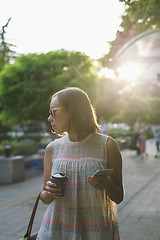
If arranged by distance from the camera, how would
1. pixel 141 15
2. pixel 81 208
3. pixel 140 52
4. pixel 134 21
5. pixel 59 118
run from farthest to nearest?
pixel 134 21, pixel 141 15, pixel 140 52, pixel 59 118, pixel 81 208

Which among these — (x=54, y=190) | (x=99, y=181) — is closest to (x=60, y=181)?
(x=54, y=190)

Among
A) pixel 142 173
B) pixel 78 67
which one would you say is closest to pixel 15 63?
pixel 78 67

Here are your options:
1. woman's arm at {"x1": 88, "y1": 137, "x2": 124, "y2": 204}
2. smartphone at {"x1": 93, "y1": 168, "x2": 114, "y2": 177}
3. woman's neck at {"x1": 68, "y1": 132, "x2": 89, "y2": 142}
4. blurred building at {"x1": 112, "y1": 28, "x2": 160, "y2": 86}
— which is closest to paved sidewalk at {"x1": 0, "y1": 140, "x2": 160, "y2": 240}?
Answer: blurred building at {"x1": 112, "y1": 28, "x2": 160, "y2": 86}

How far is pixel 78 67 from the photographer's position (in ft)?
43.3

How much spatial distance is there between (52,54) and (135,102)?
2090 centimetres

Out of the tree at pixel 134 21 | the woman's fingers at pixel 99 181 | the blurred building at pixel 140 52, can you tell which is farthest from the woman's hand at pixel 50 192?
the tree at pixel 134 21

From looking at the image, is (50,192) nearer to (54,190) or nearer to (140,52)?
(54,190)

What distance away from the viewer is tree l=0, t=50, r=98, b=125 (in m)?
12.4

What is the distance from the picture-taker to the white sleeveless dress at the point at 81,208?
6.22ft

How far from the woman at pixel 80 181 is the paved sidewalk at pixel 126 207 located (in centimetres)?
289

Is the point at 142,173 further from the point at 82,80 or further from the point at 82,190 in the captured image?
the point at 82,190

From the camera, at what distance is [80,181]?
1928 millimetres

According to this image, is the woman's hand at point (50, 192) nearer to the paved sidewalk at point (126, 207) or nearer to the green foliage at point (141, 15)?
the paved sidewalk at point (126, 207)

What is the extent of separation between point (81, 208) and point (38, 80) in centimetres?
1127
